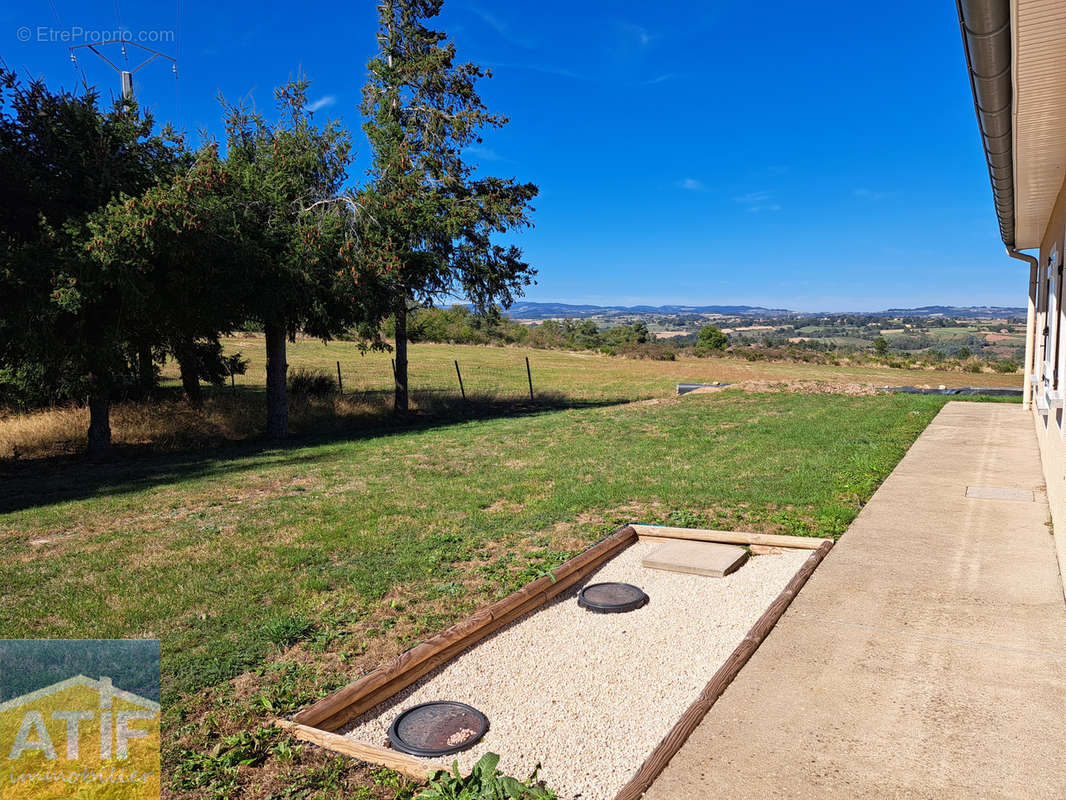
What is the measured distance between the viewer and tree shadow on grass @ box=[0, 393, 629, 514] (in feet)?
28.1

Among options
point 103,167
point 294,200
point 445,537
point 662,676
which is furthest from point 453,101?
point 662,676

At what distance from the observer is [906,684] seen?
123 inches

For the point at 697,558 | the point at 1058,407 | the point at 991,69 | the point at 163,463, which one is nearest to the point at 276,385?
the point at 163,463

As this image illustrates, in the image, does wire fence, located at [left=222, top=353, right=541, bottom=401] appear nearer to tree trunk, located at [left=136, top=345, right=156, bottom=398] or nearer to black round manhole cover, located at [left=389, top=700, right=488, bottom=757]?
tree trunk, located at [left=136, top=345, right=156, bottom=398]

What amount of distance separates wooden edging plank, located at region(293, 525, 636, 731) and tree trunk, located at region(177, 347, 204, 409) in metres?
12.2

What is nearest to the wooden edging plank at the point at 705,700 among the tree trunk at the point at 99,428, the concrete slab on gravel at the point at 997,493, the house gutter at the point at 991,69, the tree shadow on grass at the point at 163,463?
the house gutter at the point at 991,69

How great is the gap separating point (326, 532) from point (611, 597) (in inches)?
111

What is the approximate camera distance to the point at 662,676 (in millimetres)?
3592

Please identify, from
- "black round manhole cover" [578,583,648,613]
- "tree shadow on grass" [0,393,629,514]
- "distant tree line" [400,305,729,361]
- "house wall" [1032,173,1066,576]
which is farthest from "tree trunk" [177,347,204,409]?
"distant tree line" [400,305,729,361]

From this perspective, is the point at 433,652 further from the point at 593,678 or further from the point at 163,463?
the point at 163,463

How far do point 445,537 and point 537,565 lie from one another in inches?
43.6

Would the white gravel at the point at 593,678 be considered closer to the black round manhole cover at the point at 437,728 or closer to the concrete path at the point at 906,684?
the black round manhole cover at the point at 437,728

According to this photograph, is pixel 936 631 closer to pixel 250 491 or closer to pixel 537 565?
pixel 537 565

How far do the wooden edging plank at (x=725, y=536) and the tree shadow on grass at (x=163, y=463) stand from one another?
5868 millimetres
